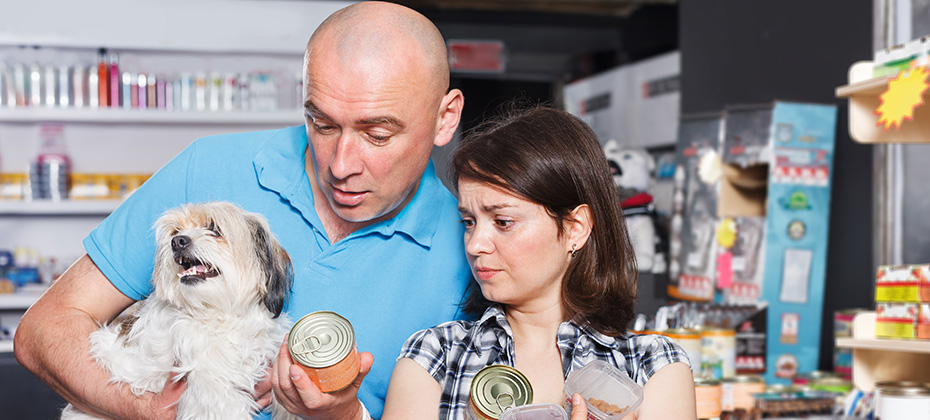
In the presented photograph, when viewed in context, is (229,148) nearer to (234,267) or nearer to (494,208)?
(234,267)

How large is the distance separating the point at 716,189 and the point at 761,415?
1.58 m

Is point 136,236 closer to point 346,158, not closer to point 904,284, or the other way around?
point 346,158

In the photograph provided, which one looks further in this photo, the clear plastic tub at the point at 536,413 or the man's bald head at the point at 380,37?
the man's bald head at the point at 380,37

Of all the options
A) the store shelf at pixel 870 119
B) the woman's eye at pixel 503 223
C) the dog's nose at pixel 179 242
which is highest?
the store shelf at pixel 870 119

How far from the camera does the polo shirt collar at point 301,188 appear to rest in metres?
2.04

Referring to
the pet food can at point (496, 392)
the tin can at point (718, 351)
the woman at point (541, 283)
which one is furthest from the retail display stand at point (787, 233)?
the pet food can at point (496, 392)

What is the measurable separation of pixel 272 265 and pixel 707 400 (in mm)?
1279

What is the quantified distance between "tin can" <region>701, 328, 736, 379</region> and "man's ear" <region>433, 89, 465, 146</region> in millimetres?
1425

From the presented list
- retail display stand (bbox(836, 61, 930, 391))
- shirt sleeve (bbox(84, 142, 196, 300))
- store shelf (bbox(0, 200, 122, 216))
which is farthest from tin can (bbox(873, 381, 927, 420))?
store shelf (bbox(0, 200, 122, 216))

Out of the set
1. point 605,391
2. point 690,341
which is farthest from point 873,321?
point 605,391

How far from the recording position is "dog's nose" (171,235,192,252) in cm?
176

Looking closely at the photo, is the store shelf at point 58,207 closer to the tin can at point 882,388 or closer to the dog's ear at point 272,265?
the dog's ear at point 272,265

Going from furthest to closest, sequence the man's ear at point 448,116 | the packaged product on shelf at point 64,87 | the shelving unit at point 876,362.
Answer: the packaged product on shelf at point 64,87, the shelving unit at point 876,362, the man's ear at point 448,116

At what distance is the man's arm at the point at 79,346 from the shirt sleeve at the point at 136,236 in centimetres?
4
